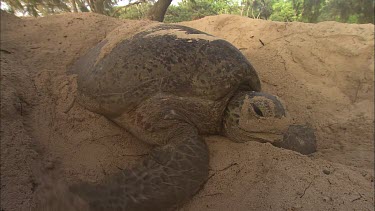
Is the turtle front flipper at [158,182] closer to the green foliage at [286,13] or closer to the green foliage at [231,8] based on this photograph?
the green foliage at [231,8]

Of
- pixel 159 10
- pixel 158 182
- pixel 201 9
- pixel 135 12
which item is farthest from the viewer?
pixel 201 9

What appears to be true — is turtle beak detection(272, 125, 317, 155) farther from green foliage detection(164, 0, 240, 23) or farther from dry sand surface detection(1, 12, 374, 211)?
green foliage detection(164, 0, 240, 23)

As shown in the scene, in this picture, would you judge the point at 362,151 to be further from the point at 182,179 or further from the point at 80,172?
the point at 80,172

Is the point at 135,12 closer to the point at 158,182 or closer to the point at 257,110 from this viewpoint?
the point at 257,110

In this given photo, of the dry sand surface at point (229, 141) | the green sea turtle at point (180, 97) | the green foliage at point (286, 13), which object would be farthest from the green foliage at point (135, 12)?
the green sea turtle at point (180, 97)

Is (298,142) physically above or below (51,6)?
below

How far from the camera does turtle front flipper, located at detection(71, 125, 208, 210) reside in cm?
135

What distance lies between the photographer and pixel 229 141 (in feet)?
6.31

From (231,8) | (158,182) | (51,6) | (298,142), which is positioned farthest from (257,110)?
(231,8)

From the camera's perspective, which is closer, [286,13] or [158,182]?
[158,182]

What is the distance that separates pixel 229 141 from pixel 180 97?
0.52 meters

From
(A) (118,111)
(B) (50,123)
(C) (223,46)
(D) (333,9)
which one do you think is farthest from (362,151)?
(D) (333,9)

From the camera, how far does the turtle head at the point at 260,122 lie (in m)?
1.82


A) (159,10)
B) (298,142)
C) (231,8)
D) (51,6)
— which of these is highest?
(51,6)
